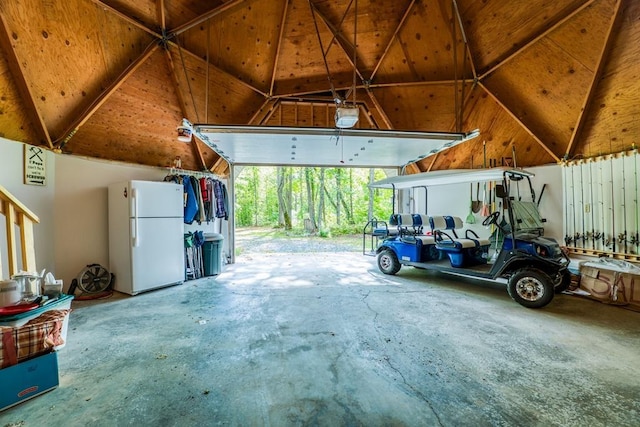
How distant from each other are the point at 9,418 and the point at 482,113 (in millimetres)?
8530

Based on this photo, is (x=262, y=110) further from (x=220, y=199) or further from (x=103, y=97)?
(x=103, y=97)

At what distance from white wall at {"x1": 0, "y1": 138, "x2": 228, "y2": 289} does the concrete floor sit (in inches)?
35.7

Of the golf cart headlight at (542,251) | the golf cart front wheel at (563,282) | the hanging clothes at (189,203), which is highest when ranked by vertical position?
the hanging clothes at (189,203)

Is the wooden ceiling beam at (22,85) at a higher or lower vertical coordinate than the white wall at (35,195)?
higher

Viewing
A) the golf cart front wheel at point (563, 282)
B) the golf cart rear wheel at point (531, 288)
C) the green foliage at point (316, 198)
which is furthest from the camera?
the green foliage at point (316, 198)

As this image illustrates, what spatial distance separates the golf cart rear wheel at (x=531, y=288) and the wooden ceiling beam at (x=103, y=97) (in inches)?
273

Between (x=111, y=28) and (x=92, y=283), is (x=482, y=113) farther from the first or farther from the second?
(x=92, y=283)

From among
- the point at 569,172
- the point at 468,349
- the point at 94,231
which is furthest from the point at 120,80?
the point at 569,172

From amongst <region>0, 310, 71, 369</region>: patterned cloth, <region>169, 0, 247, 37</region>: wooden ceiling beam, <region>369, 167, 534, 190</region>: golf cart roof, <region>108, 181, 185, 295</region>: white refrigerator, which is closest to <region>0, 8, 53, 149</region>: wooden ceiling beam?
<region>108, 181, 185, 295</region>: white refrigerator

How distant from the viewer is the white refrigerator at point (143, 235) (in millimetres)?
4566

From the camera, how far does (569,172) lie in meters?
5.67

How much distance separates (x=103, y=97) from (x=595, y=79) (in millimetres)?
8123

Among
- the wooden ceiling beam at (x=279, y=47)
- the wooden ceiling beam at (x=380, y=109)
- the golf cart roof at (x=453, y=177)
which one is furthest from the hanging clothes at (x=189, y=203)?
the wooden ceiling beam at (x=380, y=109)

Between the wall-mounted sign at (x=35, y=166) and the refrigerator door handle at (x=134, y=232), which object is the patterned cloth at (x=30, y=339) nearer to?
the refrigerator door handle at (x=134, y=232)
